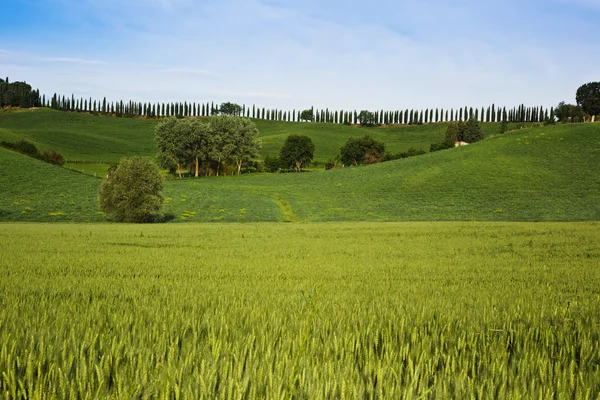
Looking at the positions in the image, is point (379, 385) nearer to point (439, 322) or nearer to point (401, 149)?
point (439, 322)

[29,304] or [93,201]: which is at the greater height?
[29,304]

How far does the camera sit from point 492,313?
17.2 feet

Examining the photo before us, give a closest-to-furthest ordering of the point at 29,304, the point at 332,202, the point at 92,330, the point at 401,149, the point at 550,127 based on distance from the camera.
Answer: the point at 92,330, the point at 29,304, the point at 332,202, the point at 550,127, the point at 401,149

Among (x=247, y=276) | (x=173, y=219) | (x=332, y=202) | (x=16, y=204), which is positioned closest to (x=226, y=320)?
(x=247, y=276)

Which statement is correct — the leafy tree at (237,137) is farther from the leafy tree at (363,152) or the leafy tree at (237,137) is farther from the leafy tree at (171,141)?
the leafy tree at (363,152)

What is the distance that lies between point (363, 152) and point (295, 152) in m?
19.0

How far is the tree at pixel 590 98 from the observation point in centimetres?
12425

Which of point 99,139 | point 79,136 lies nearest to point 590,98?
point 99,139

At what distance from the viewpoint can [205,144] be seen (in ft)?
342

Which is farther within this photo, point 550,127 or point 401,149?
point 401,149

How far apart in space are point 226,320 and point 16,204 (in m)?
59.6

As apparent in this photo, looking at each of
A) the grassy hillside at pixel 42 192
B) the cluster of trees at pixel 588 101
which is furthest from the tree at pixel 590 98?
the grassy hillside at pixel 42 192

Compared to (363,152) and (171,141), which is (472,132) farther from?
(171,141)

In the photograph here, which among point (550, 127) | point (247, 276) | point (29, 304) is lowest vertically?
point (247, 276)
